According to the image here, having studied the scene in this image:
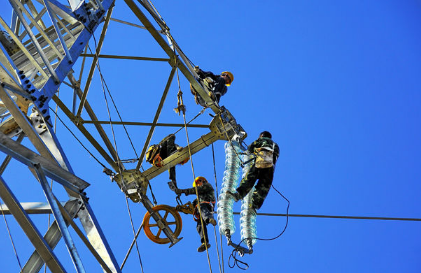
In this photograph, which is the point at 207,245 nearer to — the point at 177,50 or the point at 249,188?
the point at 249,188

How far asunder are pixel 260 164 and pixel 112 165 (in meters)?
3.30

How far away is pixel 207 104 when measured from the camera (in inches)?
576

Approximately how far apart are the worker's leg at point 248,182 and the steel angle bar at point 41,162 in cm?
511

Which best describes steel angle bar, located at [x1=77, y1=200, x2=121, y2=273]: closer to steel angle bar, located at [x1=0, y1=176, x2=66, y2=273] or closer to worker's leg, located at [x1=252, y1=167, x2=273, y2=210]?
steel angle bar, located at [x1=0, y1=176, x2=66, y2=273]

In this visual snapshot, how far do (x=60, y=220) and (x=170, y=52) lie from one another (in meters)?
4.94

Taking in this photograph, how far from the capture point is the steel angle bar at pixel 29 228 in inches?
352

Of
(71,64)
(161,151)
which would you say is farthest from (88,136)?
(71,64)

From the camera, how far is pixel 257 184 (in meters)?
15.1

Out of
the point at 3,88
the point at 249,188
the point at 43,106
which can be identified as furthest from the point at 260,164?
the point at 3,88

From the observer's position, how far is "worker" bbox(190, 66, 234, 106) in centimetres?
1496

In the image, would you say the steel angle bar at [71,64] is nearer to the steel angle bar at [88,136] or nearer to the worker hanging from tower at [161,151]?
the steel angle bar at [88,136]

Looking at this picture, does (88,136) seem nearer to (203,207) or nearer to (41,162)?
(203,207)

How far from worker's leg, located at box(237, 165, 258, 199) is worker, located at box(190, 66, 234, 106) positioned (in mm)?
1791

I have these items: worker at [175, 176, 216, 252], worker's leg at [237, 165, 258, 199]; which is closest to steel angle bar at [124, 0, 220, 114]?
worker's leg at [237, 165, 258, 199]
